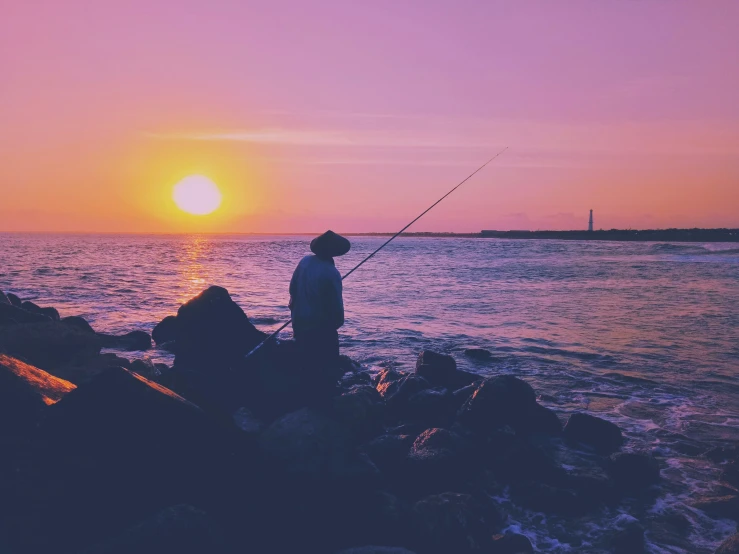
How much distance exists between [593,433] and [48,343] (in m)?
6.83

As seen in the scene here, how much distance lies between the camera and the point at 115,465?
3.45 meters

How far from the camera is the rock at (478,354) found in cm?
1036

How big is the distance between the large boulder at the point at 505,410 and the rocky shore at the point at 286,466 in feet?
0.06

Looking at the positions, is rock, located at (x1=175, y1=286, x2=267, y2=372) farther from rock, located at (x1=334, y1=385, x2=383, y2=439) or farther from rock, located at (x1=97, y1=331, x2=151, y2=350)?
rock, located at (x1=97, y1=331, x2=151, y2=350)

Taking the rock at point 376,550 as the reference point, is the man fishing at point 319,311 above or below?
above

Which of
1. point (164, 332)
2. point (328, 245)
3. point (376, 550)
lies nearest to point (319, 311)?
Result: point (328, 245)

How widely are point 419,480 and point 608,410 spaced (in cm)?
388

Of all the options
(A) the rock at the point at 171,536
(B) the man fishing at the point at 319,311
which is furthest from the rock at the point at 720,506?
(A) the rock at the point at 171,536

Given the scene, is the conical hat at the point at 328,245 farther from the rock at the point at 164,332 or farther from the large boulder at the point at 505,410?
the rock at the point at 164,332

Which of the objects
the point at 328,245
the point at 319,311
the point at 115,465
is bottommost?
the point at 115,465

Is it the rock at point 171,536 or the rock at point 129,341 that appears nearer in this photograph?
the rock at point 171,536

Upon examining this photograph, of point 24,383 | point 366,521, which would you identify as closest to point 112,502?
point 24,383

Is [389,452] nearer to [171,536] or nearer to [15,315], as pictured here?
[171,536]

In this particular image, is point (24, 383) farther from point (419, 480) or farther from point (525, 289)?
point (525, 289)
